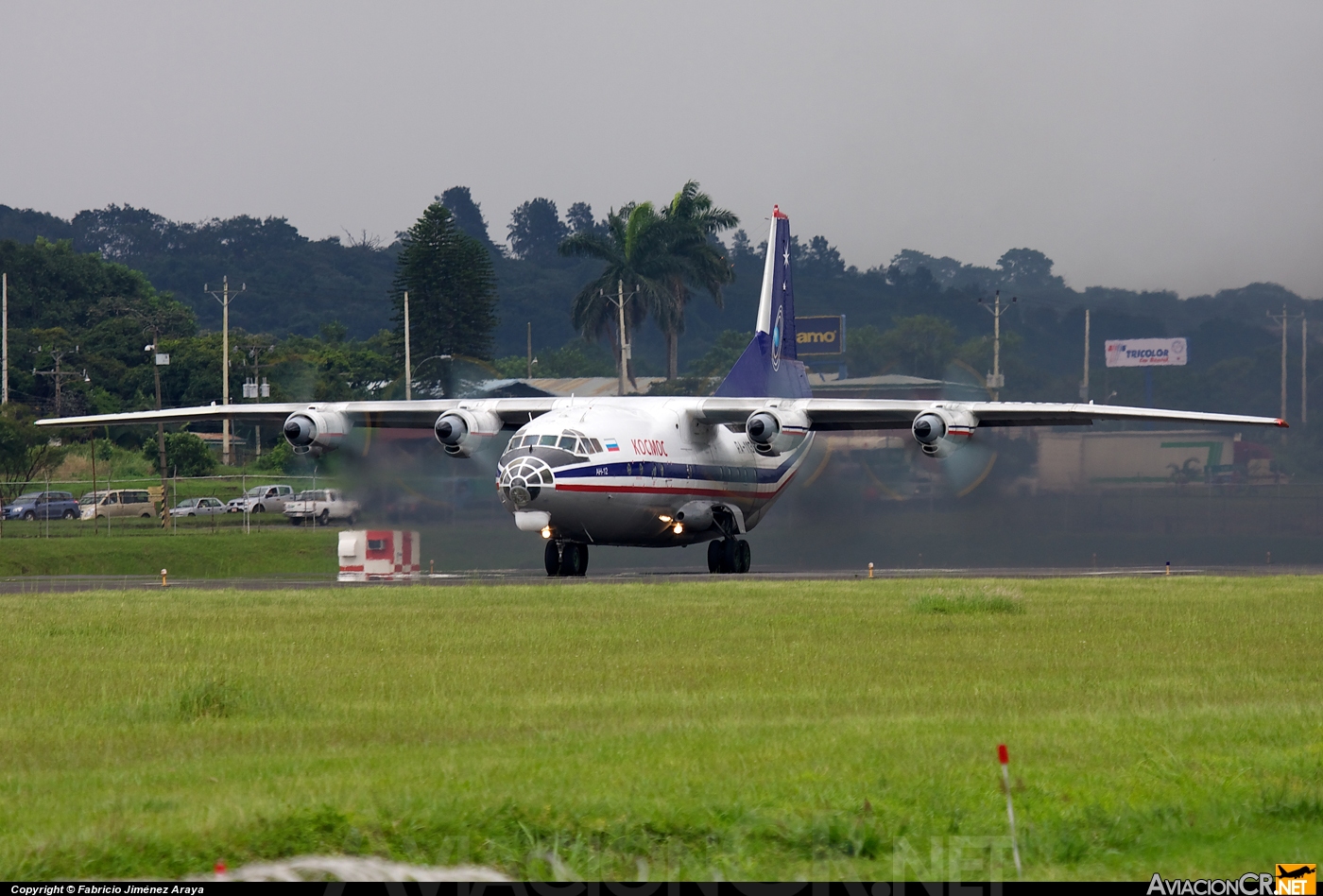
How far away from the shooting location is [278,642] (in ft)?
59.9

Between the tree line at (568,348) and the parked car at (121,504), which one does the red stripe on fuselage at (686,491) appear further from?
the parked car at (121,504)

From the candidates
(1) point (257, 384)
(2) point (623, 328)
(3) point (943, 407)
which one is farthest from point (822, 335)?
(3) point (943, 407)

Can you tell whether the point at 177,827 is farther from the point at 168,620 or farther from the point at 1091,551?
the point at 1091,551

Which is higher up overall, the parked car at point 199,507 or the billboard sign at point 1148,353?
the billboard sign at point 1148,353

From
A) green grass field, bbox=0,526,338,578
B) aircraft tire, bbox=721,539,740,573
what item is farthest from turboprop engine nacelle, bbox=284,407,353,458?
aircraft tire, bbox=721,539,740,573

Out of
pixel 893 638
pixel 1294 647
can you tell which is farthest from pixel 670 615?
pixel 1294 647

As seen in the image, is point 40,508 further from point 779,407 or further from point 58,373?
point 779,407

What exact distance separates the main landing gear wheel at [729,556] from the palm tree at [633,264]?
192 ft

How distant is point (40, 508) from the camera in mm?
70312

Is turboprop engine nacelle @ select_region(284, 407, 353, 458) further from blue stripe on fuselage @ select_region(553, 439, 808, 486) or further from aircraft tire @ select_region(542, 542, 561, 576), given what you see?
blue stripe on fuselage @ select_region(553, 439, 808, 486)

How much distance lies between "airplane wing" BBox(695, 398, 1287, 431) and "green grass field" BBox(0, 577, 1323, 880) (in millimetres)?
15601

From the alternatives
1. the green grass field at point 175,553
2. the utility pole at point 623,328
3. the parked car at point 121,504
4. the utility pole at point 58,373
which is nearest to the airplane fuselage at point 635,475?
the green grass field at point 175,553

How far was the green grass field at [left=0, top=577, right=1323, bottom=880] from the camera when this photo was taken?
8.40m

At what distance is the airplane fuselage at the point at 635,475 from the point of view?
1309 inches
